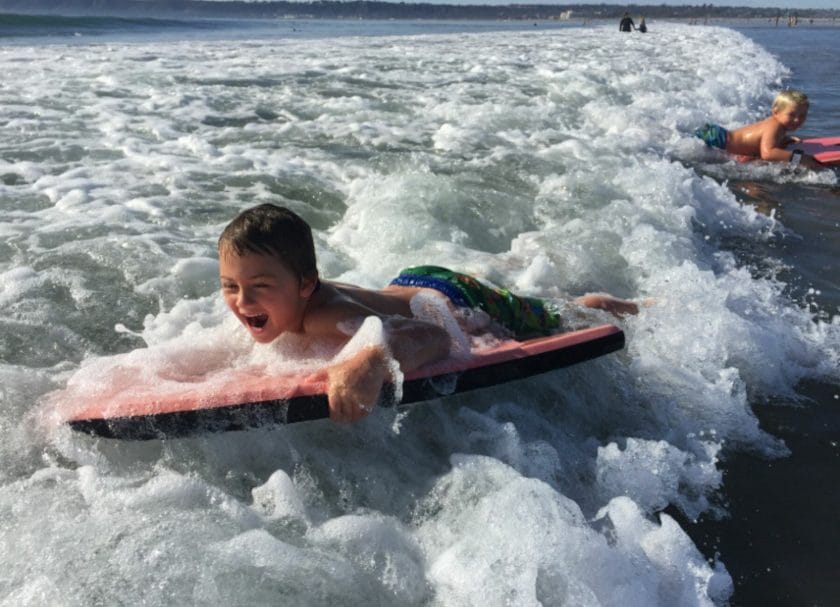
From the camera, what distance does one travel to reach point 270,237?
2.71 meters

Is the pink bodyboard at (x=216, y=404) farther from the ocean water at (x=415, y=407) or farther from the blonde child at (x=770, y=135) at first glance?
the blonde child at (x=770, y=135)

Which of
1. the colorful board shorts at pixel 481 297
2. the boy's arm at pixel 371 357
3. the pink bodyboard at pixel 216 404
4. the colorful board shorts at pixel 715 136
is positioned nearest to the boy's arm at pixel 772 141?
the colorful board shorts at pixel 715 136

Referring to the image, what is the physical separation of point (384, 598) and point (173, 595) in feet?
1.93

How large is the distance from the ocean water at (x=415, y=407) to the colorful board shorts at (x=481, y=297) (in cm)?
34

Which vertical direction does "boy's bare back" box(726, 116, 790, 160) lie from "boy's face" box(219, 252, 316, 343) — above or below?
below

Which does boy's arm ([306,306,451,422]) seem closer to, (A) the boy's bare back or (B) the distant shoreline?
(A) the boy's bare back

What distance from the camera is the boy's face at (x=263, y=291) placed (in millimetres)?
2725

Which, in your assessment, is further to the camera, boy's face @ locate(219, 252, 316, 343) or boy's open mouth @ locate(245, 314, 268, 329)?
boy's open mouth @ locate(245, 314, 268, 329)

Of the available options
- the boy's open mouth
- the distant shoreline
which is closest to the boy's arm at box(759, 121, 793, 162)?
the boy's open mouth

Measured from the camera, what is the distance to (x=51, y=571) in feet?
6.77

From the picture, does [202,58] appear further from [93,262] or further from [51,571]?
[51,571]

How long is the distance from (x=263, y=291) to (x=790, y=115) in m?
8.03

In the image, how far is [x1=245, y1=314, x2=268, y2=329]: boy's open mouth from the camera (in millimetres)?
2869

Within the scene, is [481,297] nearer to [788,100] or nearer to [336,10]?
[788,100]
